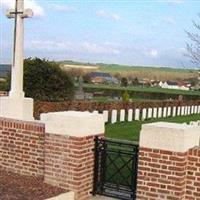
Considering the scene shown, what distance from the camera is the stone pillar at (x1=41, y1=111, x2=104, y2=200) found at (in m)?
6.48

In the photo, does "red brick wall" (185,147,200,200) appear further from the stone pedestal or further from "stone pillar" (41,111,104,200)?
the stone pedestal

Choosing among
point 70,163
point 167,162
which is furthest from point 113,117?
point 167,162

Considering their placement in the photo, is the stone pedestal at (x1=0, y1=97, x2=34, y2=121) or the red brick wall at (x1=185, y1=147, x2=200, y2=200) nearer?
the red brick wall at (x1=185, y1=147, x2=200, y2=200)

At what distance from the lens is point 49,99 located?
15352 mm

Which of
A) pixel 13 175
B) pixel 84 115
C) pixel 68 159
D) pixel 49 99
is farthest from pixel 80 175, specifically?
pixel 49 99

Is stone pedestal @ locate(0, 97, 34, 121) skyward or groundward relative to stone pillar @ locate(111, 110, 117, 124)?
skyward

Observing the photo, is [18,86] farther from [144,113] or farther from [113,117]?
[144,113]

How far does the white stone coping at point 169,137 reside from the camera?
5715 millimetres

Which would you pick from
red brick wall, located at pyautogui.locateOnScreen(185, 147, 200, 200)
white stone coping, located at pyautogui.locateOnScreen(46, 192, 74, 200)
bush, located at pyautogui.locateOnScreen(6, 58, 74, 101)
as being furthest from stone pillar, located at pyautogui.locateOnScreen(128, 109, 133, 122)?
red brick wall, located at pyautogui.locateOnScreen(185, 147, 200, 200)

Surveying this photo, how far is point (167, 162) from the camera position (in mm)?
5836

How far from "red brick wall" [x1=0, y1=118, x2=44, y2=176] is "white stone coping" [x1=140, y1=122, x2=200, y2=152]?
191 cm

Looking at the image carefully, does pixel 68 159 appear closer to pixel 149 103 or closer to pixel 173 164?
pixel 173 164

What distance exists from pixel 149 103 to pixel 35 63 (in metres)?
8.12

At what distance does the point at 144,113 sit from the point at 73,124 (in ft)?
45.8
